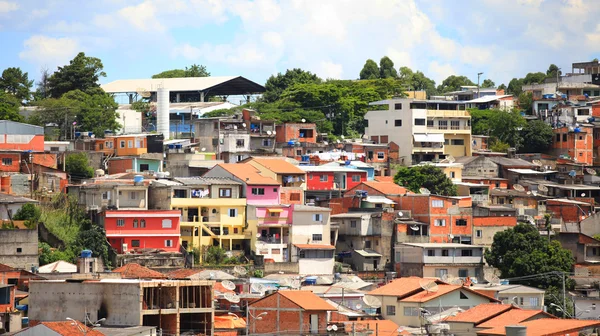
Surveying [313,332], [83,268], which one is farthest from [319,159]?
[313,332]

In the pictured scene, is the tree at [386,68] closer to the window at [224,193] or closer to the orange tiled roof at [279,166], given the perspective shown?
the orange tiled roof at [279,166]

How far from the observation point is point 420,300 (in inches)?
1855

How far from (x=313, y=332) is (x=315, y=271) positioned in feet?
44.3

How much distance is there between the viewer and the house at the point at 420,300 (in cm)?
4703

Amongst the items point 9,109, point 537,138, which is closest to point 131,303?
point 9,109

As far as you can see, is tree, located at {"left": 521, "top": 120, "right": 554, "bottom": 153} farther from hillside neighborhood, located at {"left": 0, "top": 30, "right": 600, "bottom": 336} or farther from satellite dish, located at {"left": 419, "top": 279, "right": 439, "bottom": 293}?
satellite dish, located at {"left": 419, "top": 279, "right": 439, "bottom": 293}

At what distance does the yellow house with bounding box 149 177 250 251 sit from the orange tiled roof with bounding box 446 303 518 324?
15.1 meters

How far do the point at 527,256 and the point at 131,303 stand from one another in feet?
69.3

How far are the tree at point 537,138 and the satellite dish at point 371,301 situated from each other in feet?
106

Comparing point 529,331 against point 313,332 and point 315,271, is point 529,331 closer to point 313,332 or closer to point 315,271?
point 313,332

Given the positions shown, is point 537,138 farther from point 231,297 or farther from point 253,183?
point 231,297

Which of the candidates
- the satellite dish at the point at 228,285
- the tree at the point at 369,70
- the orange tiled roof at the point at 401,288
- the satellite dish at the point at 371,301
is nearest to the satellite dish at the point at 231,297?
the satellite dish at the point at 228,285

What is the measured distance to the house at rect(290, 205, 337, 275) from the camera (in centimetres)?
5556

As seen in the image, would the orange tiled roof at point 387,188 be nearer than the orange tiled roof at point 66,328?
No
